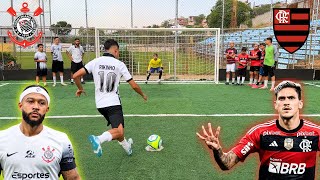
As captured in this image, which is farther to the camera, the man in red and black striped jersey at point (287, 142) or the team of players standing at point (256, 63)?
the team of players standing at point (256, 63)

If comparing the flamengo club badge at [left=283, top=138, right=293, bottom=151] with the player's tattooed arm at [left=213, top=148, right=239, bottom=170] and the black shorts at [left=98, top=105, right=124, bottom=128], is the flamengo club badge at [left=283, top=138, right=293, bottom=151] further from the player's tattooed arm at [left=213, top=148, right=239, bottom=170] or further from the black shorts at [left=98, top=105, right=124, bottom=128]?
the black shorts at [left=98, top=105, right=124, bottom=128]

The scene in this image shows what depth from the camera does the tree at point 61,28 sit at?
17797 mm

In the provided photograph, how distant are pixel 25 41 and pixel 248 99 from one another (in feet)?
38.8

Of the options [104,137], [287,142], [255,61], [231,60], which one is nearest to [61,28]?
[231,60]

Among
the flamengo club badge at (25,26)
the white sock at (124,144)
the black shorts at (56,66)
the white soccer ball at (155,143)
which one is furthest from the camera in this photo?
the flamengo club badge at (25,26)

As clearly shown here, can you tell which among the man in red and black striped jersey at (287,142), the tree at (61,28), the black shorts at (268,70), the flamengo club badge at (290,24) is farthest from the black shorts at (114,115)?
the tree at (61,28)

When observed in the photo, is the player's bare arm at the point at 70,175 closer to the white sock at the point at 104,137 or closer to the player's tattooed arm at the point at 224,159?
the player's tattooed arm at the point at 224,159

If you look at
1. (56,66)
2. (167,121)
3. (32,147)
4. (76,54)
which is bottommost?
(167,121)

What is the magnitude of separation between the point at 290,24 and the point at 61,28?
11.4 m

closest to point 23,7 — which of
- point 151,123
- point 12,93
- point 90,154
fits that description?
point 12,93

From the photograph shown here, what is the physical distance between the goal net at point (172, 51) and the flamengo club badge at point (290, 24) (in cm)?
302

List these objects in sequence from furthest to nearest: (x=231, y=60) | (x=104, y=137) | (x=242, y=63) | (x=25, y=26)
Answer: (x=25, y=26) < (x=231, y=60) < (x=242, y=63) < (x=104, y=137)

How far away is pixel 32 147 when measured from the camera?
8.53 ft

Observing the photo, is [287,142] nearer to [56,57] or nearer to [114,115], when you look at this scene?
[114,115]
